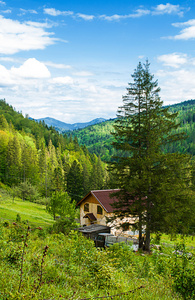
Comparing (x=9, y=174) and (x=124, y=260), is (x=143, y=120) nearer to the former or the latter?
(x=124, y=260)

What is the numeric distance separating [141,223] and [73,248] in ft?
35.1

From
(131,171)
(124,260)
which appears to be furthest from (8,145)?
(124,260)

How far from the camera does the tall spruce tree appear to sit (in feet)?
51.1

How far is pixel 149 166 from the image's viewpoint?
1620 cm

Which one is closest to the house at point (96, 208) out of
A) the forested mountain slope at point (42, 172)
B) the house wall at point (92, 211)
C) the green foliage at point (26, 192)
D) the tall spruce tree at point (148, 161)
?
the house wall at point (92, 211)

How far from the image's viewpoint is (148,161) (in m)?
15.4

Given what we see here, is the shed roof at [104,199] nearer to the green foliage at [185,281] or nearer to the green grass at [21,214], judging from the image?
the green grass at [21,214]

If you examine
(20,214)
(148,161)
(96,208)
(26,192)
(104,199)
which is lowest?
(20,214)

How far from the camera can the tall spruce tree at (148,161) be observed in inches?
613

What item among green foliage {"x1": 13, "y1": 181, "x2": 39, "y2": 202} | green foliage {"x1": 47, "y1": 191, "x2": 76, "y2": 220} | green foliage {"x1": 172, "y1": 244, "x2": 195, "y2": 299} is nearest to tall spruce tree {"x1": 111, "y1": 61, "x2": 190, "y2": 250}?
green foliage {"x1": 172, "y1": 244, "x2": 195, "y2": 299}

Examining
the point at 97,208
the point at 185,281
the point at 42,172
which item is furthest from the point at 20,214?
the point at 42,172

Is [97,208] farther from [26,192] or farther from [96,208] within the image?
[26,192]

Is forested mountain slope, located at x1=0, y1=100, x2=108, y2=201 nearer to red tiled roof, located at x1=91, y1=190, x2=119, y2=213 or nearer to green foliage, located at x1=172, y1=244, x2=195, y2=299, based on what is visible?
red tiled roof, located at x1=91, y1=190, x2=119, y2=213

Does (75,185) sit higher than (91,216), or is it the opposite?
(75,185)
